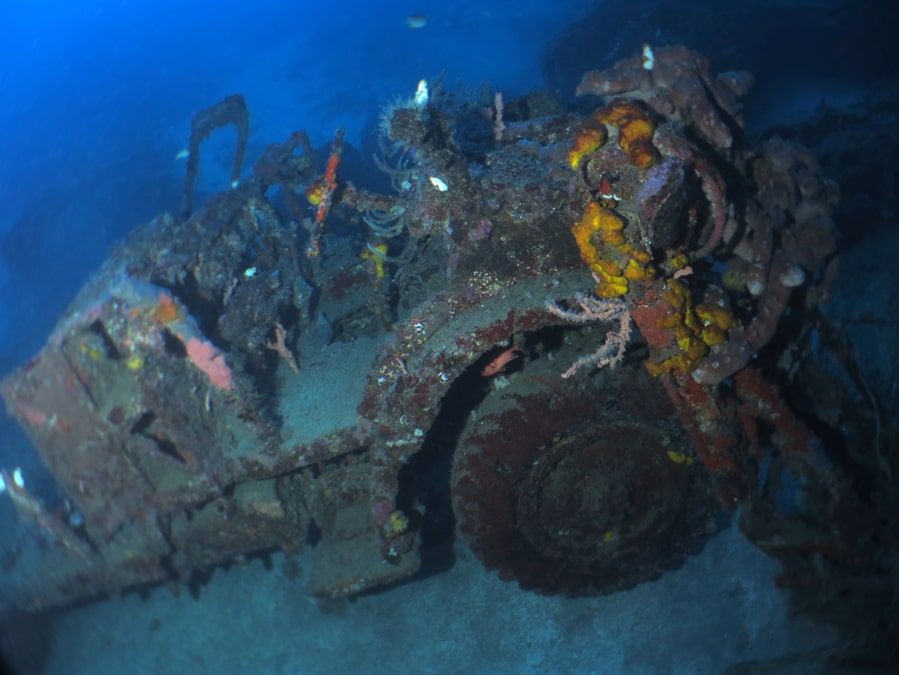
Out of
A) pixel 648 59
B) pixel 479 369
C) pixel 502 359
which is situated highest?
pixel 648 59

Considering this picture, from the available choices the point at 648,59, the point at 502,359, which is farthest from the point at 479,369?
the point at 648,59

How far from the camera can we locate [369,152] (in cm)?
1844

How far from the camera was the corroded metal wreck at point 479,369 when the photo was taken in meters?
3.57

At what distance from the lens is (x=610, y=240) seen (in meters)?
3.36

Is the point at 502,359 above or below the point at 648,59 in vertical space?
below

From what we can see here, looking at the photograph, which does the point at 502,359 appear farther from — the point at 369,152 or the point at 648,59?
the point at 369,152

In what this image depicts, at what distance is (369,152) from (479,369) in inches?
616

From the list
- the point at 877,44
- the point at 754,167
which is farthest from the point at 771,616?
the point at 877,44

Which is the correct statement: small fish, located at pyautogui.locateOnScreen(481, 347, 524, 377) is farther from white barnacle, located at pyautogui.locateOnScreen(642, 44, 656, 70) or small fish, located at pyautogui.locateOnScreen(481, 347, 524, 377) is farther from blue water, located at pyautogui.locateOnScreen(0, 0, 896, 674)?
blue water, located at pyautogui.locateOnScreen(0, 0, 896, 674)

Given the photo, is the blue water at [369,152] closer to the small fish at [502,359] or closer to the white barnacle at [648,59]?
the small fish at [502,359]

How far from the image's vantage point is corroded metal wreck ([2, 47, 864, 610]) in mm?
3570

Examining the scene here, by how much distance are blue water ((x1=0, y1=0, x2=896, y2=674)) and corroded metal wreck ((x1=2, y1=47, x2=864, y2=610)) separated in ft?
2.89

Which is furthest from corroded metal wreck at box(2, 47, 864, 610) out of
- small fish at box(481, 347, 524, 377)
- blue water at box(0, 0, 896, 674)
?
blue water at box(0, 0, 896, 674)

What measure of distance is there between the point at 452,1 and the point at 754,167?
1720 inches
